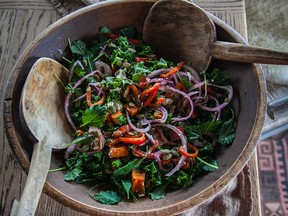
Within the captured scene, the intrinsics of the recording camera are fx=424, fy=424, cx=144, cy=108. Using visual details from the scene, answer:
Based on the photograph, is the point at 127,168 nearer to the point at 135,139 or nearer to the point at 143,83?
the point at 135,139

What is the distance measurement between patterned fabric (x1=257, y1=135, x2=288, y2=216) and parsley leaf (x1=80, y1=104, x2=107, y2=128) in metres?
1.51

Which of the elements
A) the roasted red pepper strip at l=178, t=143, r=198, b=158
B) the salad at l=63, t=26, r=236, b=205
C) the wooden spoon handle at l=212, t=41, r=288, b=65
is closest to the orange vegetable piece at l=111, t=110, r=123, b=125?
the salad at l=63, t=26, r=236, b=205

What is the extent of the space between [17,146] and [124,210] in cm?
35

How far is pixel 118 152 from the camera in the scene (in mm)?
1283

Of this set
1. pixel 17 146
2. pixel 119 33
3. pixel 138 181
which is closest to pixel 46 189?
pixel 17 146

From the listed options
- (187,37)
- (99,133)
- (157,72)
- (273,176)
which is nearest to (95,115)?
(99,133)

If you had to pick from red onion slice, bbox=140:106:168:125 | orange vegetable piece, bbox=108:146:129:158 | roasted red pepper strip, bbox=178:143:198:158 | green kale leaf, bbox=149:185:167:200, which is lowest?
green kale leaf, bbox=149:185:167:200

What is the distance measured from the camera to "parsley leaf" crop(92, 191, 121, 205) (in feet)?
3.99

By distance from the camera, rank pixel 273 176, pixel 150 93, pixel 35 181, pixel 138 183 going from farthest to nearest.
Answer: pixel 273 176
pixel 150 93
pixel 138 183
pixel 35 181

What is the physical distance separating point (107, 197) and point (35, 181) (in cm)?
22

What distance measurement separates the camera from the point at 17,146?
3.90 feet

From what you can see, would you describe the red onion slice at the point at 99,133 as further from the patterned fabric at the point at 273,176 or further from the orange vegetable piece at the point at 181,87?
the patterned fabric at the point at 273,176

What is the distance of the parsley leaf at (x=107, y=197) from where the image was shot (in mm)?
1216

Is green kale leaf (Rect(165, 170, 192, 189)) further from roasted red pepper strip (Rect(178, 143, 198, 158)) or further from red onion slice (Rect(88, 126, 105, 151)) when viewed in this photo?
red onion slice (Rect(88, 126, 105, 151))
